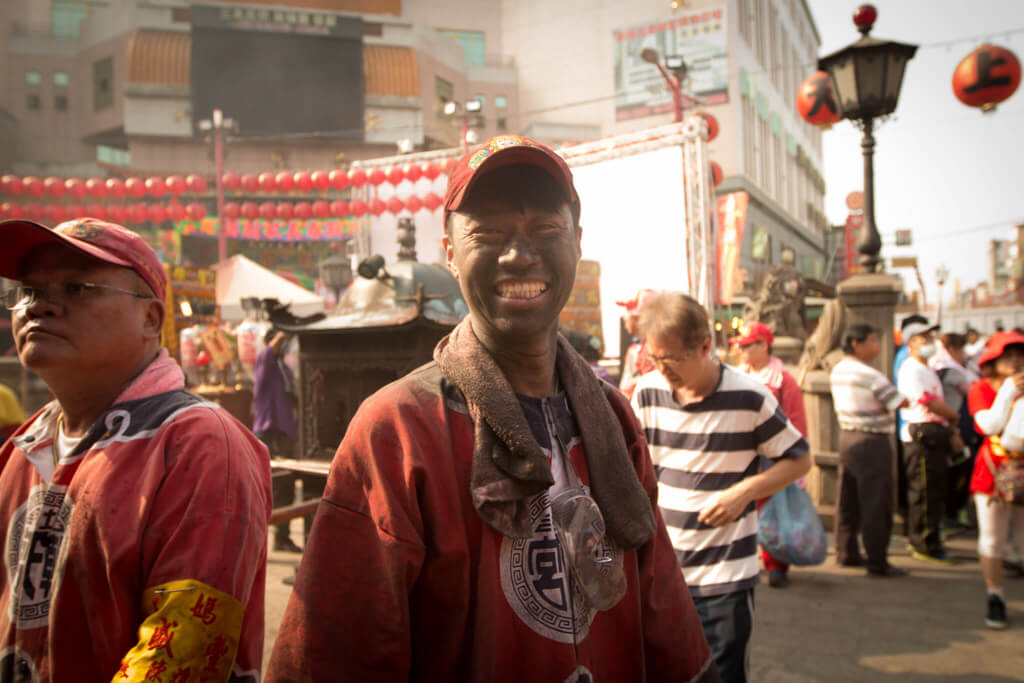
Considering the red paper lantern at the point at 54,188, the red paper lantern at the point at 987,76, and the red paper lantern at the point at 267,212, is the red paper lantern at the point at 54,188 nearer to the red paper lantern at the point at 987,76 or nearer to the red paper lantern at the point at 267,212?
the red paper lantern at the point at 267,212

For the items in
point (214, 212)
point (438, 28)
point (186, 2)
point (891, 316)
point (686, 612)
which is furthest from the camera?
point (438, 28)

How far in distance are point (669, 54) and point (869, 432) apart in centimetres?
2756

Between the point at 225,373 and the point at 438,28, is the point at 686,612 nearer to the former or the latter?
the point at 225,373

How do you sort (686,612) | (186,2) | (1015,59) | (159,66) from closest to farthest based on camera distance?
(686,612), (1015,59), (159,66), (186,2)

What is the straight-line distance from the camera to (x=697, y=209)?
8883 mm

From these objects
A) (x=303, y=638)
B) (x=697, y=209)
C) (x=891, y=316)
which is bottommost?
(x=303, y=638)

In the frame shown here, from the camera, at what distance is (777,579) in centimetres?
548

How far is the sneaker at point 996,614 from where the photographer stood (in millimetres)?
4539

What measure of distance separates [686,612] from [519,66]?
1587 inches

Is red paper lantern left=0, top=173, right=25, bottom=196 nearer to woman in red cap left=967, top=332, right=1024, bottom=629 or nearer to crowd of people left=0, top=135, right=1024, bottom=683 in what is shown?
crowd of people left=0, top=135, right=1024, bottom=683

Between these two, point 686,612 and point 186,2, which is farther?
point 186,2

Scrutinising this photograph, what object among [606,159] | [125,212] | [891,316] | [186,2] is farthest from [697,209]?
[186,2]

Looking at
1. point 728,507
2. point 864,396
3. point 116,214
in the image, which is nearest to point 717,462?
point 728,507

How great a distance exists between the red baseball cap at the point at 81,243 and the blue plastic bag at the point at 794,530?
12.1 feet
